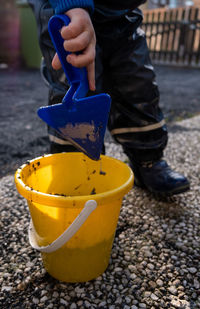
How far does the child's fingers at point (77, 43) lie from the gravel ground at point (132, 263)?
831 mm

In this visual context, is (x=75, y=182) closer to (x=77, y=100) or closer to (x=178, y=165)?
(x=77, y=100)

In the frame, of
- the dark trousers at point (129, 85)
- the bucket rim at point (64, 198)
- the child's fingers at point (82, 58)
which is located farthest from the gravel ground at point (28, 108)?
the child's fingers at point (82, 58)

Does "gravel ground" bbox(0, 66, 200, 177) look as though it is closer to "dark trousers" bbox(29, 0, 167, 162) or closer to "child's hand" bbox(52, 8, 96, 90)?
"dark trousers" bbox(29, 0, 167, 162)

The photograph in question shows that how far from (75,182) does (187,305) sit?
65cm

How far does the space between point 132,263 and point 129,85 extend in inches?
35.1

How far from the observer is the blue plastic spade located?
3.18ft

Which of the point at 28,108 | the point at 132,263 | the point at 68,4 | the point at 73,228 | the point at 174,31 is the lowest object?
the point at 174,31

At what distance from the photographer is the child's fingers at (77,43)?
3.03 feet

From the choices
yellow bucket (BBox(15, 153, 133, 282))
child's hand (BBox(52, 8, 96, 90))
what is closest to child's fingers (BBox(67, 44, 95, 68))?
child's hand (BBox(52, 8, 96, 90))

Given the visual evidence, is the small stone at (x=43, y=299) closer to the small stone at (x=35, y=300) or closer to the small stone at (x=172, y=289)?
the small stone at (x=35, y=300)

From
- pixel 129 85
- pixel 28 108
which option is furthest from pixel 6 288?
pixel 28 108

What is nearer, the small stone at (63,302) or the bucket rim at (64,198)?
the bucket rim at (64,198)

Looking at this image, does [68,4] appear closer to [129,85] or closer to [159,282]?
[129,85]

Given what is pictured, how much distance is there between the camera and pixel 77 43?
3.02 feet
